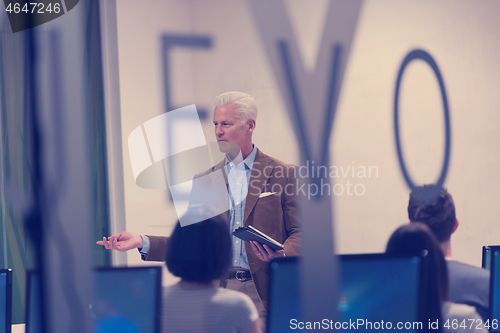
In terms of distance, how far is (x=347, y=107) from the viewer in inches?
93.0

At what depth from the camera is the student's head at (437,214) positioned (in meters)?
1.34

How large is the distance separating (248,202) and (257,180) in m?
0.10

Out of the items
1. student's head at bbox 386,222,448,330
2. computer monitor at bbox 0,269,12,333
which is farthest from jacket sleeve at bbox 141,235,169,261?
student's head at bbox 386,222,448,330

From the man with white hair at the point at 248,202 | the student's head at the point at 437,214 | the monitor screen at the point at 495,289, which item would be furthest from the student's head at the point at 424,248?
the man with white hair at the point at 248,202

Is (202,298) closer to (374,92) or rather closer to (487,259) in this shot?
(487,259)

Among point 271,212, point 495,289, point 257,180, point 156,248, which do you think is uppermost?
point 257,180

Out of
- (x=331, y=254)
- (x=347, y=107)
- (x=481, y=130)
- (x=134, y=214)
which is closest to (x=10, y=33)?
(x=134, y=214)

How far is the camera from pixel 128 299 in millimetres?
1021

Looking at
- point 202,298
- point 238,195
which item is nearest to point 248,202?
point 238,195

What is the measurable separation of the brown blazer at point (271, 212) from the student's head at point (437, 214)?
410mm

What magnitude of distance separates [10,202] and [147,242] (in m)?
1.27

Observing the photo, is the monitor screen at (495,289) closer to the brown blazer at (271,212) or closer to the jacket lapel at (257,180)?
the brown blazer at (271,212)

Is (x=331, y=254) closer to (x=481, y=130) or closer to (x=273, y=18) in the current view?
(x=273, y=18)

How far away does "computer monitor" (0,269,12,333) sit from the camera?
1101 mm
